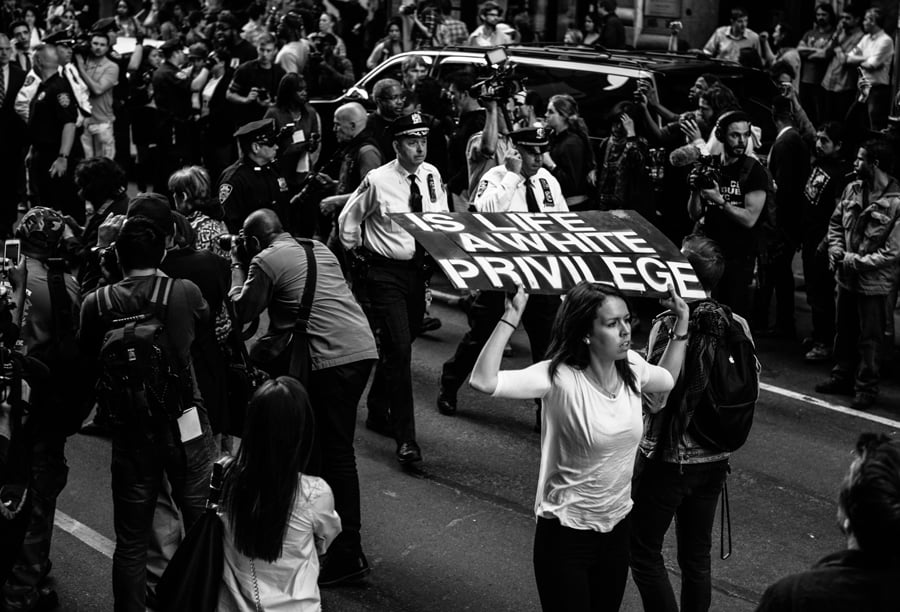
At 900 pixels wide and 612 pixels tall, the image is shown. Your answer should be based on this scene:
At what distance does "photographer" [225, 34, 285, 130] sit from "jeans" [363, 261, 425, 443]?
20.4 ft

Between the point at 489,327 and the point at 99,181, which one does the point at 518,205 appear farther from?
the point at 99,181

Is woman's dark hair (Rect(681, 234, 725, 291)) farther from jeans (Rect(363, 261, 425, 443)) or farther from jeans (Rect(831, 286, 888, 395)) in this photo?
jeans (Rect(831, 286, 888, 395))

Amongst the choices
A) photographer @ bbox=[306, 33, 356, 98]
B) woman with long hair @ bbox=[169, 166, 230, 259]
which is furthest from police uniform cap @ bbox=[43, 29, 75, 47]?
woman with long hair @ bbox=[169, 166, 230, 259]

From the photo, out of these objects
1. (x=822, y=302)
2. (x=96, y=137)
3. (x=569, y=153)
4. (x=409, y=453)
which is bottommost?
(x=409, y=453)

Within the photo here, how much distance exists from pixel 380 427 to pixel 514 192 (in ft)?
5.91

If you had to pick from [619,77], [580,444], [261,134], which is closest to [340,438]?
[580,444]

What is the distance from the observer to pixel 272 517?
4.03 meters

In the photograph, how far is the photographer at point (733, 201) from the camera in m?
9.05

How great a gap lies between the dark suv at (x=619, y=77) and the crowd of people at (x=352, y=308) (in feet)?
0.73

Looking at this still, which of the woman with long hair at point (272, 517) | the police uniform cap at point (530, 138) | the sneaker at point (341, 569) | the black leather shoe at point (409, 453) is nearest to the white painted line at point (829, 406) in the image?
the police uniform cap at point (530, 138)

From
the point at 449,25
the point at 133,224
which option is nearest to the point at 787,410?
the point at 133,224

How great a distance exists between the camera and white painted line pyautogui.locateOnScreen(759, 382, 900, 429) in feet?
28.9

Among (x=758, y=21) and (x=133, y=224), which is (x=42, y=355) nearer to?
(x=133, y=224)

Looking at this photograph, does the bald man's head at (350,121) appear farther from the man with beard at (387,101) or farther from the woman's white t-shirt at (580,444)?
the woman's white t-shirt at (580,444)
